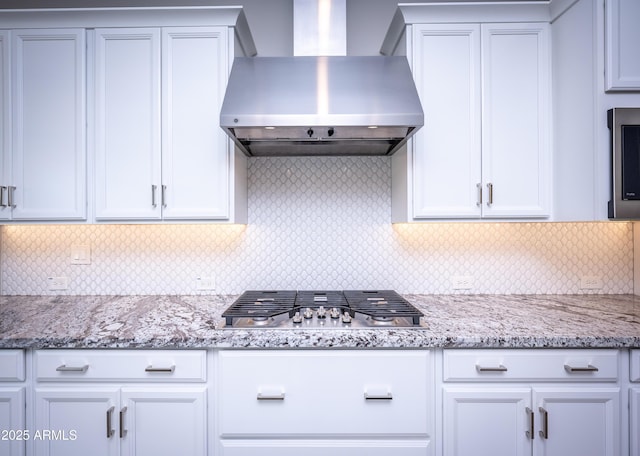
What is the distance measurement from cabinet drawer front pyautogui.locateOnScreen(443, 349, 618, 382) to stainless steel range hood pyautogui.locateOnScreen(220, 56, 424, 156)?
3.34ft

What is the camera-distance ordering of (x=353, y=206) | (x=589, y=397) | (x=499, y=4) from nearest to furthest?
1. (x=589, y=397)
2. (x=499, y=4)
3. (x=353, y=206)

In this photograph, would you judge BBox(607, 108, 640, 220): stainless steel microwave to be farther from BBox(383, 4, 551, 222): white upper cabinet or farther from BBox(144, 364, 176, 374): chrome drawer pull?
BBox(144, 364, 176, 374): chrome drawer pull

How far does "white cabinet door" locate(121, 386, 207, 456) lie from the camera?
1.38m

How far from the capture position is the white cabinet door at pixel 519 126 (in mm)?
1707

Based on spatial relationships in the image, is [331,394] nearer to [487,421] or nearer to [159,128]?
[487,421]

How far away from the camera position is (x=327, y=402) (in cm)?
138

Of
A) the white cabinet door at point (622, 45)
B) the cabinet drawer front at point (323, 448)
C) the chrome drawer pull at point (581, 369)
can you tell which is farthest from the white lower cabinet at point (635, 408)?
the white cabinet door at point (622, 45)

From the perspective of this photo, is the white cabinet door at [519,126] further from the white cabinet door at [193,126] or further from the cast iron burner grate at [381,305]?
the white cabinet door at [193,126]

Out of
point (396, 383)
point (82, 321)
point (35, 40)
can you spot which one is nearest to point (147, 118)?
point (35, 40)

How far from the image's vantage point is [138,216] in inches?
68.2

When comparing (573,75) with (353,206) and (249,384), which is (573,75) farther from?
(249,384)

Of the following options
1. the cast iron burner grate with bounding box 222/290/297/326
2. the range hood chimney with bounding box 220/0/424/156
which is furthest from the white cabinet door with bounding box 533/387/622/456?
the range hood chimney with bounding box 220/0/424/156

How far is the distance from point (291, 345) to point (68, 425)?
0.97m

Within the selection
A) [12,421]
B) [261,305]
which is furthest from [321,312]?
[12,421]
